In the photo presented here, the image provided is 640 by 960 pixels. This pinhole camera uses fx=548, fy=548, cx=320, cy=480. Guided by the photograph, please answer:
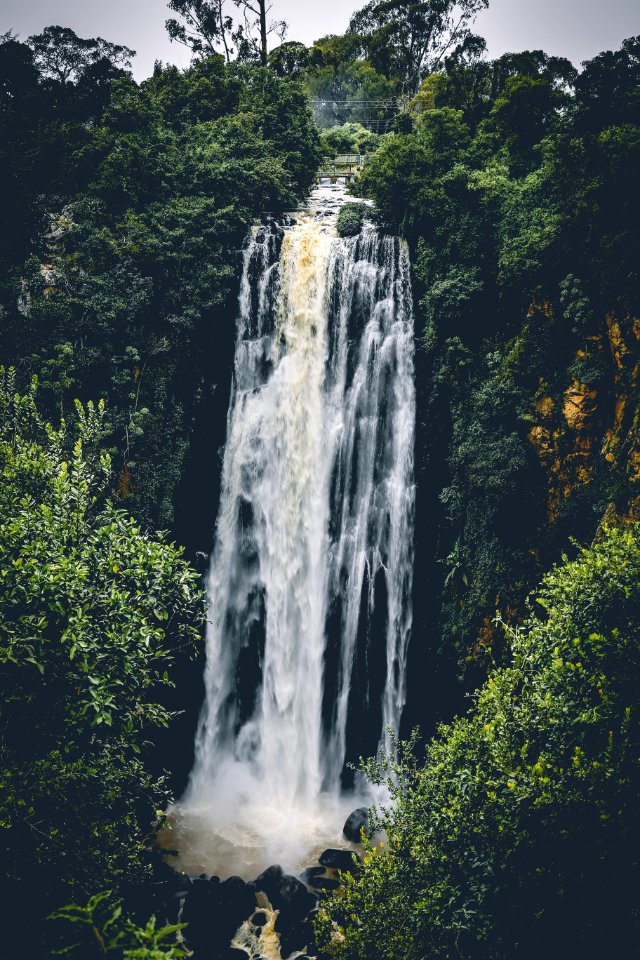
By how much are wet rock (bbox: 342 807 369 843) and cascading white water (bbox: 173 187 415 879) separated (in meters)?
0.80

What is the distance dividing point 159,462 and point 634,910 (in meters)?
16.1

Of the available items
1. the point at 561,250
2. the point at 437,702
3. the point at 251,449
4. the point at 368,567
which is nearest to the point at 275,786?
the point at 437,702

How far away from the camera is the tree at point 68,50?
29.7 metres

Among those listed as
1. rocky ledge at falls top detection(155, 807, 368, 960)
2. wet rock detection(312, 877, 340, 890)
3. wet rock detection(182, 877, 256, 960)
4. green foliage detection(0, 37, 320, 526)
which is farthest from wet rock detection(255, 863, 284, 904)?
green foliage detection(0, 37, 320, 526)

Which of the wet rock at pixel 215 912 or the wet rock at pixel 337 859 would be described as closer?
the wet rock at pixel 215 912

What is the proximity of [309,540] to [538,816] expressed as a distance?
1148 centimetres

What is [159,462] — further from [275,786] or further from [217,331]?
[275,786]

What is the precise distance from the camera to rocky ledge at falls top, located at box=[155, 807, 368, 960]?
12.1 meters

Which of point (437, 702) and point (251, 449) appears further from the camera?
point (251, 449)

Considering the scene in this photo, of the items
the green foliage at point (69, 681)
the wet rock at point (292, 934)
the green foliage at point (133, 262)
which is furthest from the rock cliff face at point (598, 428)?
the wet rock at point (292, 934)

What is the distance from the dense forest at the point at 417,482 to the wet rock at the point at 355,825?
1.93 metres

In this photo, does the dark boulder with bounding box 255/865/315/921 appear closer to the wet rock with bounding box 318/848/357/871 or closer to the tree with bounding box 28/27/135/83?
the wet rock with bounding box 318/848/357/871

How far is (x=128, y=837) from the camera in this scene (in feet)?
29.1

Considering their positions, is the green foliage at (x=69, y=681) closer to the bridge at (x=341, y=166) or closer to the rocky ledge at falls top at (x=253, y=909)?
the rocky ledge at falls top at (x=253, y=909)
